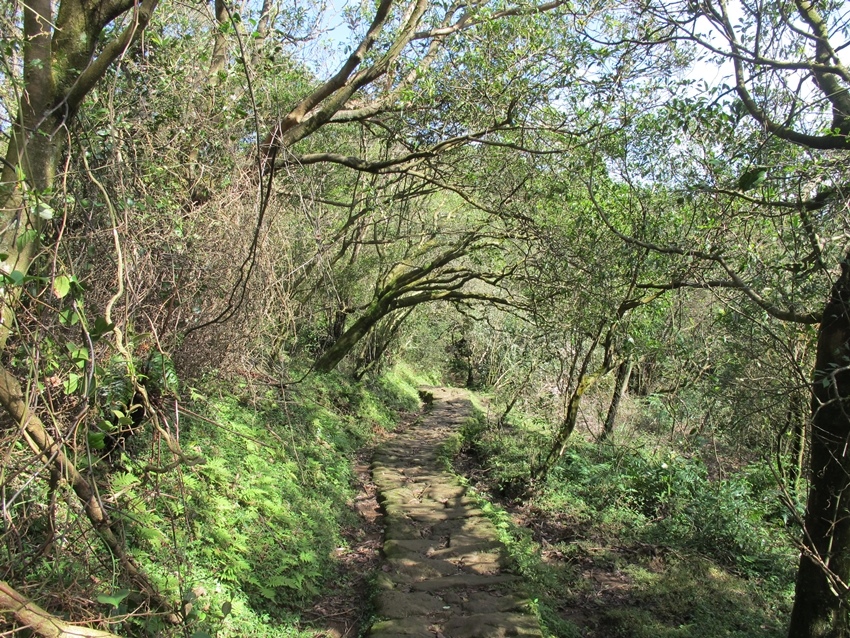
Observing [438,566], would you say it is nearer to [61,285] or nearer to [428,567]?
[428,567]

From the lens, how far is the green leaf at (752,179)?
4641mm

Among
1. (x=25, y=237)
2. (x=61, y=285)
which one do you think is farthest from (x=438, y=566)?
(x=25, y=237)

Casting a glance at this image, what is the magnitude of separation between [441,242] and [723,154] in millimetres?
8995

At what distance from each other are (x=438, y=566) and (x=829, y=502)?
3.80 meters

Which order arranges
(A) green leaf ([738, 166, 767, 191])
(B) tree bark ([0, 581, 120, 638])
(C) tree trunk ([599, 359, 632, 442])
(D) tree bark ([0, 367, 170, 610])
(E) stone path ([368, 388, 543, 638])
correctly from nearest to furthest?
(B) tree bark ([0, 581, 120, 638]), (D) tree bark ([0, 367, 170, 610]), (A) green leaf ([738, 166, 767, 191]), (E) stone path ([368, 388, 543, 638]), (C) tree trunk ([599, 359, 632, 442])

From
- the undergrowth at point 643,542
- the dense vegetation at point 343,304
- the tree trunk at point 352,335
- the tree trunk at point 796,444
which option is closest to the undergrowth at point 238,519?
the dense vegetation at point 343,304

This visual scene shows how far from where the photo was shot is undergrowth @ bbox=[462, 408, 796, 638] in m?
5.91

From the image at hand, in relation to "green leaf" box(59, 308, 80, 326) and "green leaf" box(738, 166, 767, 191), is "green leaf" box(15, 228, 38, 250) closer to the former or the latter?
"green leaf" box(59, 308, 80, 326)

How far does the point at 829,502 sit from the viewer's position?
4.61m

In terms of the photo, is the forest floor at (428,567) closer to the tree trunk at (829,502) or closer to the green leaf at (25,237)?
the tree trunk at (829,502)

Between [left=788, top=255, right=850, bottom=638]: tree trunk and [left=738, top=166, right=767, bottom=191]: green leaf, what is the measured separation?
0.94 metres

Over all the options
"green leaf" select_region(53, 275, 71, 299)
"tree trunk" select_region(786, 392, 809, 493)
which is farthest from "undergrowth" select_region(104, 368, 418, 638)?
"tree trunk" select_region(786, 392, 809, 493)

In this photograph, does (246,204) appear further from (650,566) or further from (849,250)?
(650,566)

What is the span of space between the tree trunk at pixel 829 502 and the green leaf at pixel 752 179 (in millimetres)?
938
